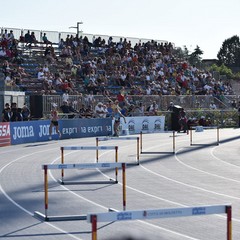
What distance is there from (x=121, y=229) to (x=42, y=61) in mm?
34267

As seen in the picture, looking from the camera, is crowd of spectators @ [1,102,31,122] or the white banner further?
the white banner

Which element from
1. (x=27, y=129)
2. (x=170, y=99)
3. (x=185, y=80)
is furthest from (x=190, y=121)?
(x=27, y=129)

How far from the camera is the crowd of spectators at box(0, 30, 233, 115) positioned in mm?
43219

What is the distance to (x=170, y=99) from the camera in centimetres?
4891

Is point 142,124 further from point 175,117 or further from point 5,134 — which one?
point 5,134

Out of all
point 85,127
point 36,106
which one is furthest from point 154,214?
point 85,127

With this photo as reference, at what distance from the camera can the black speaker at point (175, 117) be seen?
47.2m

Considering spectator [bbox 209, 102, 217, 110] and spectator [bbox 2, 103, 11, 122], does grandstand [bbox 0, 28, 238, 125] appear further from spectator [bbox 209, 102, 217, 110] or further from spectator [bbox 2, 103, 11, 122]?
spectator [bbox 2, 103, 11, 122]

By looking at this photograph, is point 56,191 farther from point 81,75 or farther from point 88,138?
point 81,75

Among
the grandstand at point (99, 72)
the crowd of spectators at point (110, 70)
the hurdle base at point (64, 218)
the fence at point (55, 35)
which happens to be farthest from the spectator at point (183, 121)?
the hurdle base at point (64, 218)

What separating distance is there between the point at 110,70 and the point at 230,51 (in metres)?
99.6

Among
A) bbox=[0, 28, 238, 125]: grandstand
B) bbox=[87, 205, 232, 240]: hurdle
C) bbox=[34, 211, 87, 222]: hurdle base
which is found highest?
bbox=[0, 28, 238, 125]: grandstand

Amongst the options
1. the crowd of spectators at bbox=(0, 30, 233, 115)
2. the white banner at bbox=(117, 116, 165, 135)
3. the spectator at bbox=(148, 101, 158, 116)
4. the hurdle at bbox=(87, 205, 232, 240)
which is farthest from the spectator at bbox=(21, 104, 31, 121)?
the hurdle at bbox=(87, 205, 232, 240)

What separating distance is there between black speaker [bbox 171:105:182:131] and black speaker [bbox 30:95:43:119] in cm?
1122
